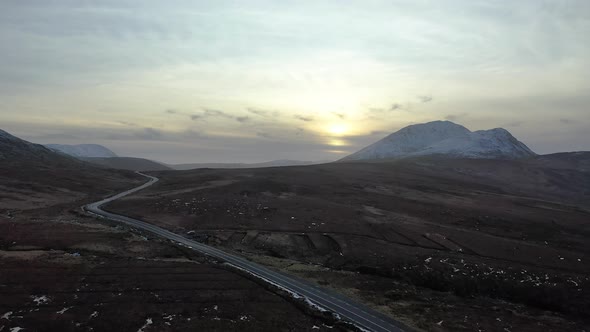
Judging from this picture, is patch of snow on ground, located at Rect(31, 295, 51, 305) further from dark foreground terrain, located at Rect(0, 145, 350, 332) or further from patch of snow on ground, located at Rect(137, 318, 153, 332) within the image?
patch of snow on ground, located at Rect(137, 318, 153, 332)

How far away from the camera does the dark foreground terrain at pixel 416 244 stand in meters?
59.3

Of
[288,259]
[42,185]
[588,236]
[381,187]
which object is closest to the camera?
[288,259]

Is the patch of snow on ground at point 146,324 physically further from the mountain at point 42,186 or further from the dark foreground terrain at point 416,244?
the mountain at point 42,186

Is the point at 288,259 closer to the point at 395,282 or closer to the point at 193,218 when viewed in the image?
the point at 395,282

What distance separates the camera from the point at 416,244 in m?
89.5

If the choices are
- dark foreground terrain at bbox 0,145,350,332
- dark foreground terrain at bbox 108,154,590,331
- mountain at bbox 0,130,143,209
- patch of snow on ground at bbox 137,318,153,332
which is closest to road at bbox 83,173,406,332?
dark foreground terrain at bbox 108,154,590,331

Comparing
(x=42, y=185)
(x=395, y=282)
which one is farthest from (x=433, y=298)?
(x=42, y=185)

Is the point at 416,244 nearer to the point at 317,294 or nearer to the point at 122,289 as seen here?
the point at 317,294

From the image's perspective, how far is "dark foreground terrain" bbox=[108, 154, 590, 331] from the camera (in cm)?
5934

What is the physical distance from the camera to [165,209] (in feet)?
393

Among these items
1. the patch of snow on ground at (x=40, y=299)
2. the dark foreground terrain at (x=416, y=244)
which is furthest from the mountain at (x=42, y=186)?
the patch of snow on ground at (x=40, y=299)

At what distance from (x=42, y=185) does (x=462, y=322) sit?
16790 centimetres

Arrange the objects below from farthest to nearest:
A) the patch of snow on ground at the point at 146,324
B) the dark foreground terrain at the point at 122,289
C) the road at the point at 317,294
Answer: the road at the point at 317,294, the dark foreground terrain at the point at 122,289, the patch of snow on ground at the point at 146,324

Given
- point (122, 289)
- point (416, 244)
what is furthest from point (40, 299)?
point (416, 244)
